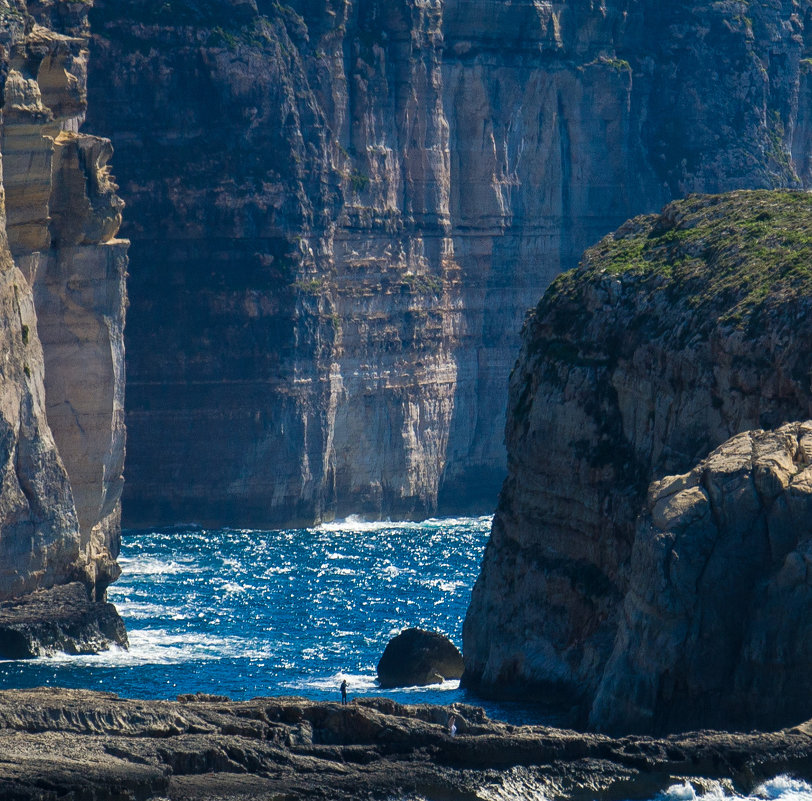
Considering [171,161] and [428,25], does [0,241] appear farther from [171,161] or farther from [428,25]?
[428,25]

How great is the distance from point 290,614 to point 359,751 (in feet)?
161

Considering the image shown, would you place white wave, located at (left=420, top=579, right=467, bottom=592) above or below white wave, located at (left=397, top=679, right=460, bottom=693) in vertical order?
below

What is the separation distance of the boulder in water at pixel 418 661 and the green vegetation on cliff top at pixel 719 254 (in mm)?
12656

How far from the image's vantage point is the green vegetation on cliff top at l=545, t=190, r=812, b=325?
77.2m

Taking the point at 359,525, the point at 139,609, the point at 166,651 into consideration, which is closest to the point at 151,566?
the point at 139,609

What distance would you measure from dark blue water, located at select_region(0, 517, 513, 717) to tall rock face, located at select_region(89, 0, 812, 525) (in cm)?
576

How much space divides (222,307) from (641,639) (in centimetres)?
8221

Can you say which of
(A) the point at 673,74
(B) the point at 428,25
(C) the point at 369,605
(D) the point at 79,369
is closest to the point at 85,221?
(D) the point at 79,369

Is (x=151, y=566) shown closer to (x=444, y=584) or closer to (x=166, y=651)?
(x=444, y=584)

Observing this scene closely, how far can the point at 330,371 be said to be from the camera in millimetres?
152125

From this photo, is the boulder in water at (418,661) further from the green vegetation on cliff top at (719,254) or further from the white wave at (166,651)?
the green vegetation on cliff top at (719,254)

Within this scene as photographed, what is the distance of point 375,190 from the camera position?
161000 millimetres

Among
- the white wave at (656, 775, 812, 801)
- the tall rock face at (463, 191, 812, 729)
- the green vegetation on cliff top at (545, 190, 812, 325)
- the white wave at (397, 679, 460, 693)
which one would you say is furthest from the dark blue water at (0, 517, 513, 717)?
the white wave at (656, 775, 812, 801)

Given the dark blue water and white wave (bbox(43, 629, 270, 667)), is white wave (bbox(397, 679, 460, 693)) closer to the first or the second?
the dark blue water
